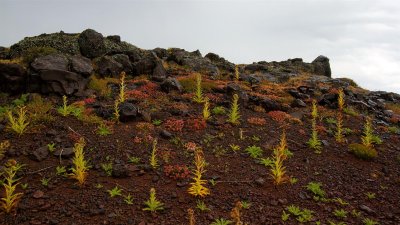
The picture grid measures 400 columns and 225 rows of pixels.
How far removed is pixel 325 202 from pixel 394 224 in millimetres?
1651

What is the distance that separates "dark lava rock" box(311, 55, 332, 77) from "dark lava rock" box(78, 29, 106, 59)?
82.3 feet

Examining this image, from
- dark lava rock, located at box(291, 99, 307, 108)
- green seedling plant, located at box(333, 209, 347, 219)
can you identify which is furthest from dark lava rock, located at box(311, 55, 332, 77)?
green seedling plant, located at box(333, 209, 347, 219)

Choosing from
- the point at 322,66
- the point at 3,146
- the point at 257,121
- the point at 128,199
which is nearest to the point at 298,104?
the point at 257,121

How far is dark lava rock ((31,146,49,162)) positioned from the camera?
9.13 meters

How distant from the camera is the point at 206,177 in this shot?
930 cm

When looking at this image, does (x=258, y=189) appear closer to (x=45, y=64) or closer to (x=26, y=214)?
(x=26, y=214)

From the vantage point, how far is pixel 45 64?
618 inches

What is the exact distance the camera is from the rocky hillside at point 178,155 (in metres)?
7.77

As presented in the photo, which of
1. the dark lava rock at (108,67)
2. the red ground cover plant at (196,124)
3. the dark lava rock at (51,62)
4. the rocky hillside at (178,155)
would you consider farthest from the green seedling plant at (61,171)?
the dark lava rock at (108,67)

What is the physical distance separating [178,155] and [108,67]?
12.4 metres

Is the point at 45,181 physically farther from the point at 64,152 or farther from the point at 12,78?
the point at 12,78

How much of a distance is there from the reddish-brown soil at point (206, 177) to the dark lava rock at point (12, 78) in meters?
4.46

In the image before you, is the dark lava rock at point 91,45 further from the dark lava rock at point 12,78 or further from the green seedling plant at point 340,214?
the green seedling plant at point 340,214

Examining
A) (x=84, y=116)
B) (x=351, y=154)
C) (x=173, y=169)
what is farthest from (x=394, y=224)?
(x=84, y=116)
